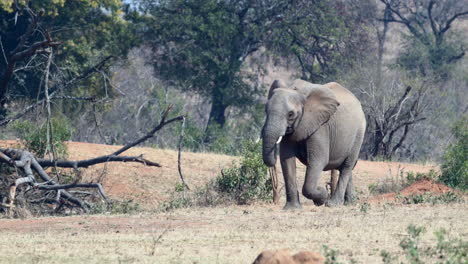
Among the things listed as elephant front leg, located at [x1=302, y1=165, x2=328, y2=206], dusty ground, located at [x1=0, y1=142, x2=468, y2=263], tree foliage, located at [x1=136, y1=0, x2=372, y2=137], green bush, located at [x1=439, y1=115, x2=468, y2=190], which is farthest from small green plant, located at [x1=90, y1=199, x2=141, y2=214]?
tree foliage, located at [x1=136, y1=0, x2=372, y2=137]

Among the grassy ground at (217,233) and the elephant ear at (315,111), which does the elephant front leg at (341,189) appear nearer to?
the grassy ground at (217,233)

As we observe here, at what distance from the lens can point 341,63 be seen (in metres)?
33.2

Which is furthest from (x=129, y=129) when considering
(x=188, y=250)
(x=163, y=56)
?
(x=188, y=250)

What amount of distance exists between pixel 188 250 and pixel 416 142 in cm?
2748

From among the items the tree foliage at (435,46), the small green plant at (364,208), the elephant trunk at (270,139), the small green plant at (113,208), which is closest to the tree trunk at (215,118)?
the tree foliage at (435,46)

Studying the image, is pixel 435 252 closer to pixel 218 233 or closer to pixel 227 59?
pixel 218 233

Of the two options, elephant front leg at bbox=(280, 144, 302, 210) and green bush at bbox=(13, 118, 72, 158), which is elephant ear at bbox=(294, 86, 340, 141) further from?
green bush at bbox=(13, 118, 72, 158)

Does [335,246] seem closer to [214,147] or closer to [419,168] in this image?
[419,168]

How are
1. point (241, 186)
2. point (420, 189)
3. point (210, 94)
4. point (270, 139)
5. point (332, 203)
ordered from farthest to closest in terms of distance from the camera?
1. point (210, 94)
2. point (420, 189)
3. point (241, 186)
4. point (332, 203)
5. point (270, 139)

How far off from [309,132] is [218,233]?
11.1 feet

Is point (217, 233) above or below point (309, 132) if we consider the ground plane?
below

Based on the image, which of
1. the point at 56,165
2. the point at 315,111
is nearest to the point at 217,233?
the point at 315,111

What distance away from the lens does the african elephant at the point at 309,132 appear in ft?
44.2

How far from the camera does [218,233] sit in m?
11.3
